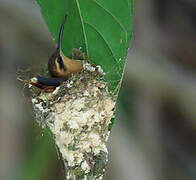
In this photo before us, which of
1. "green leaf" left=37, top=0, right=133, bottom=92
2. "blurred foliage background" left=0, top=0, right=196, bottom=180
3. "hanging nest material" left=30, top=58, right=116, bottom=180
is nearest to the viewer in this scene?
"green leaf" left=37, top=0, right=133, bottom=92

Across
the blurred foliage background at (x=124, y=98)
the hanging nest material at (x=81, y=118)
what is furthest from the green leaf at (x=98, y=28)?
the blurred foliage background at (x=124, y=98)

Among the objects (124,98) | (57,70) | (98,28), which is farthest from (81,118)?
(124,98)

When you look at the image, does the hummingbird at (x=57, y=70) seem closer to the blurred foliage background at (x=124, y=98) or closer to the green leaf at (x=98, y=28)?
the green leaf at (x=98, y=28)

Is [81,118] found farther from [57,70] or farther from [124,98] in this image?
[124,98]

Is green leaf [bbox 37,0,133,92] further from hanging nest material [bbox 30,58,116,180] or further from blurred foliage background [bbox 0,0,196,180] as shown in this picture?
blurred foliage background [bbox 0,0,196,180]

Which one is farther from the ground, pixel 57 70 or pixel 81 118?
pixel 57 70

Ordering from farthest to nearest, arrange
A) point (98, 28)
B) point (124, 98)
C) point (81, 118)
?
point (124, 98), point (81, 118), point (98, 28)

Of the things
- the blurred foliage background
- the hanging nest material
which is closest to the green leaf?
the hanging nest material

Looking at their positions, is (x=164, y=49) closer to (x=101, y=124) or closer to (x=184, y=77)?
(x=184, y=77)
